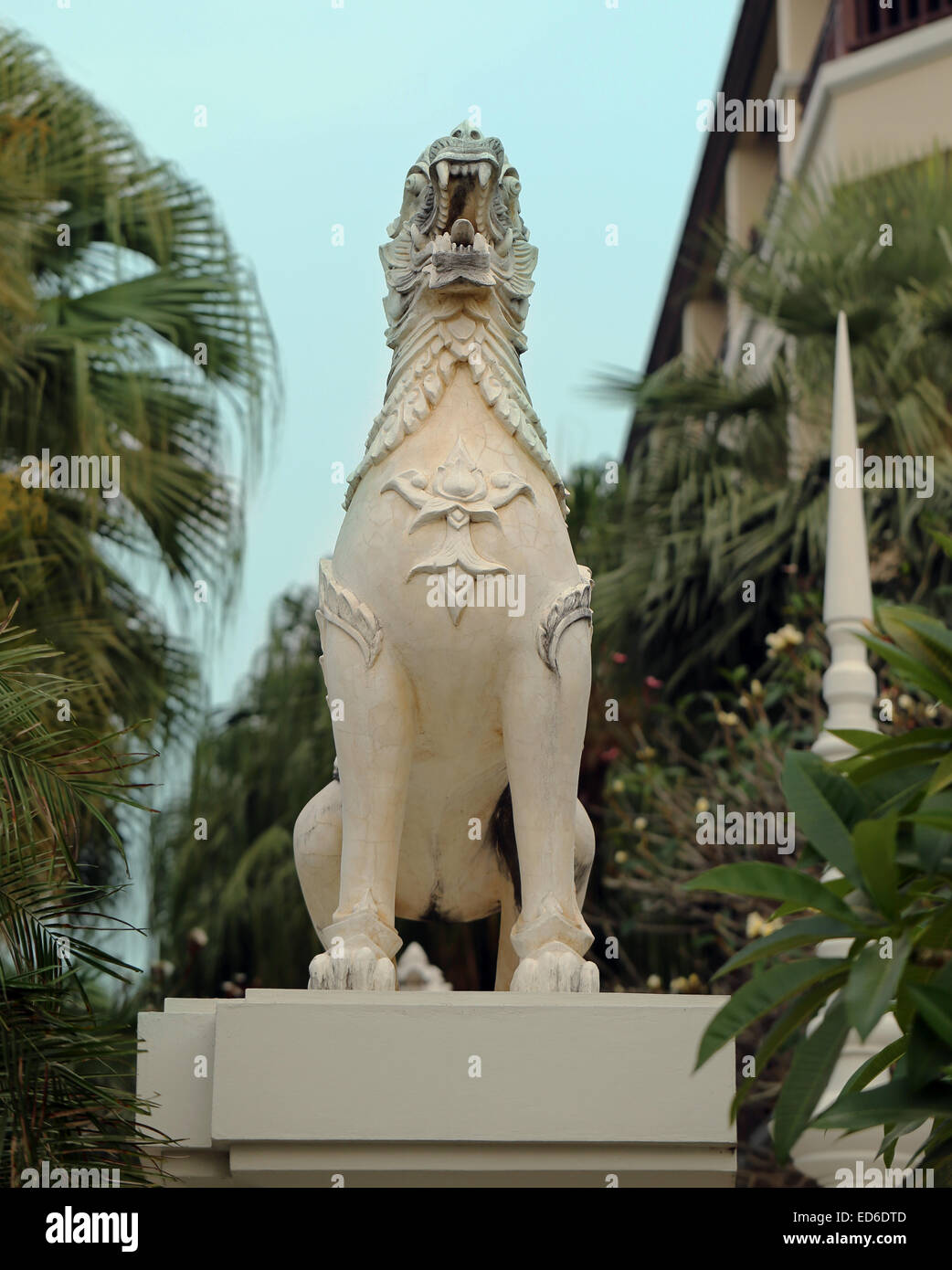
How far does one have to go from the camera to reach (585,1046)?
4203 millimetres

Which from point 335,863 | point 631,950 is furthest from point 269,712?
point 335,863

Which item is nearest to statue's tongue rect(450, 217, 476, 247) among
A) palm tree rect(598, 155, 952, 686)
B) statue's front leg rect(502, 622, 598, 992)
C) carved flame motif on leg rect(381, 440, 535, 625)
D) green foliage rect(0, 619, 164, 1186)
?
carved flame motif on leg rect(381, 440, 535, 625)

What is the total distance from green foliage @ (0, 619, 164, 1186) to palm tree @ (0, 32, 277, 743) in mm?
4747

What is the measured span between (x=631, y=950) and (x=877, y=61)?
8.72 m

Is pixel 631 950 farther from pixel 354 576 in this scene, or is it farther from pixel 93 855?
pixel 354 576

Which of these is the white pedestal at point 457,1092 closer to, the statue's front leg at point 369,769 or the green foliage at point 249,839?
the statue's front leg at point 369,769

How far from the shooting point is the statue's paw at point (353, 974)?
433 cm

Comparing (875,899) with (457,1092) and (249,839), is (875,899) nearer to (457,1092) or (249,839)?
(457,1092)

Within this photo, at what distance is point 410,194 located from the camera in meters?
4.79

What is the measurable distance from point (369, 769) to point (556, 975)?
0.70 m

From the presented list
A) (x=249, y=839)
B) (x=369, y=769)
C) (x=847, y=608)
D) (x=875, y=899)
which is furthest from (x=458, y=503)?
(x=249, y=839)

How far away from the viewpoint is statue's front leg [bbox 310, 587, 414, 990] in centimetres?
451

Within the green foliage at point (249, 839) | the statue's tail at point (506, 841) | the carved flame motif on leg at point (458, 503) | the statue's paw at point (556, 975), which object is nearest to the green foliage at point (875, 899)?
the statue's paw at point (556, 975)

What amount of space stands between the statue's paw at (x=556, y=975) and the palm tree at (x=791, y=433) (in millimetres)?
7339
